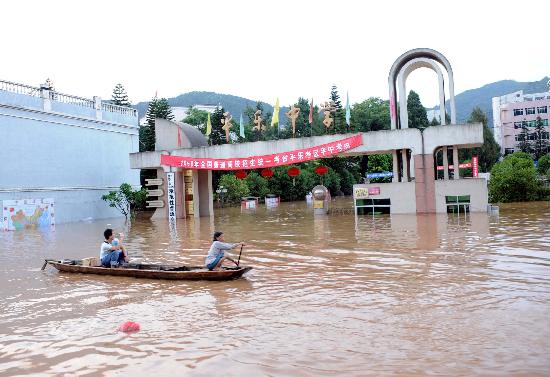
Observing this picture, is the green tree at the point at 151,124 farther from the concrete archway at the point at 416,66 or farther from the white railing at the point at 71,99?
the concrete archway at the point at 416,66

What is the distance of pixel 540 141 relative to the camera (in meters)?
62.6

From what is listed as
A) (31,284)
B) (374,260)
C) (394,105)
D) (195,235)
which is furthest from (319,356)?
(394,105)

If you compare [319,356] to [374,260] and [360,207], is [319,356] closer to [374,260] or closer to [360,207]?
[374,260]

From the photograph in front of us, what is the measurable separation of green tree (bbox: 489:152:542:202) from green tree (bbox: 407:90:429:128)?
25.3 meters

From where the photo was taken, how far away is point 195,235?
65.3 feet

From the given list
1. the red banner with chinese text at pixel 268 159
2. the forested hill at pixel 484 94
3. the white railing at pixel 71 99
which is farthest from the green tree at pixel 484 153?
the forested hill at pixel 484 94

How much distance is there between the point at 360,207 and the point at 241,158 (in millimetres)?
6884

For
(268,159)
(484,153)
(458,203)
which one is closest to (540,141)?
(484,153)

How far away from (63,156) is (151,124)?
62.5ft

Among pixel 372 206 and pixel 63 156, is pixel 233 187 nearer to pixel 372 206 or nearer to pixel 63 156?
pixel 63 156

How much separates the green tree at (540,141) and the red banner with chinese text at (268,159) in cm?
4674

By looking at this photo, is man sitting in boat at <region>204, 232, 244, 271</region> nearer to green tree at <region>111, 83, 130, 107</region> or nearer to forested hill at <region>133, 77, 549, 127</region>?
green tree at <region>111, 83, 130, 107</region>

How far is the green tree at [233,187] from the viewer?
50031 mm

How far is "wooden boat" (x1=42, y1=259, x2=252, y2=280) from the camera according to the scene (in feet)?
32.5
